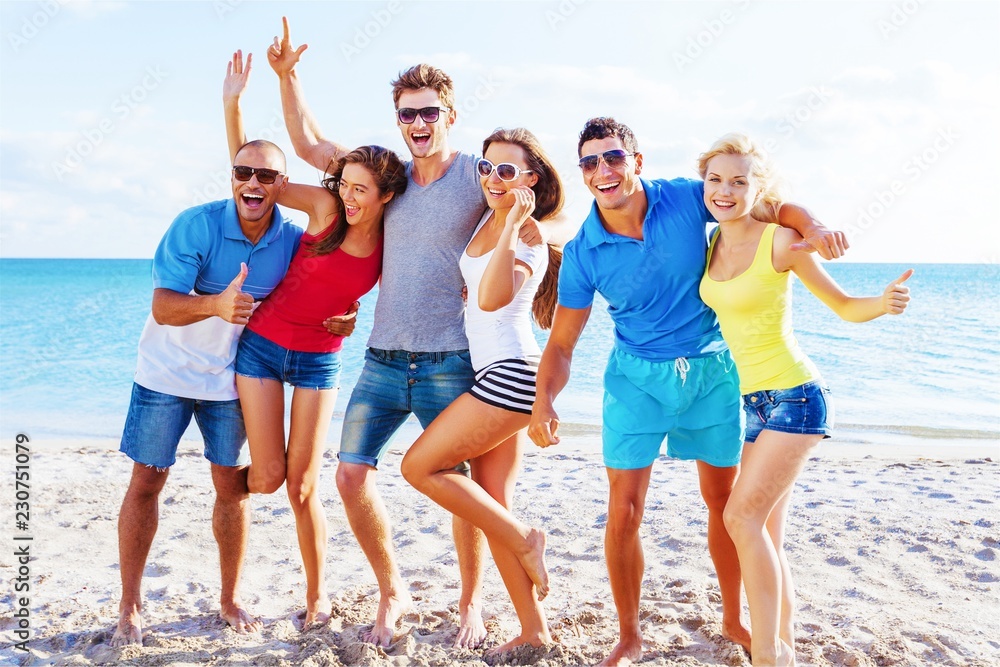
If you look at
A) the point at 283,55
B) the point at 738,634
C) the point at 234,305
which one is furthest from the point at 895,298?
the point at 283,55

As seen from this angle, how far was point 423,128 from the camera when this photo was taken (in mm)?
4043

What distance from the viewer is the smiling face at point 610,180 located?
11.8 ft

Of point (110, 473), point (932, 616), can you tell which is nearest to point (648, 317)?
point (932, 616)

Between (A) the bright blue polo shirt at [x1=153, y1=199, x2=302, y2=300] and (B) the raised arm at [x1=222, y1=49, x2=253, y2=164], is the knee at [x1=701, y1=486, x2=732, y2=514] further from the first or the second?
(B) the raised arm at [x1=222, y1=49, x2=253, y2=164]

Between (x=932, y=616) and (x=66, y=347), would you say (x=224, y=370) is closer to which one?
(x=932, y=616)

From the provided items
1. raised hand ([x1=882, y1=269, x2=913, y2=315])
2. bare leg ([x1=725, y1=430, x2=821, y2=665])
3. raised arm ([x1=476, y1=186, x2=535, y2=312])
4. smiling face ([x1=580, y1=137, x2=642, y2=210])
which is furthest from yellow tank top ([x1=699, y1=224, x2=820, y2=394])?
raised arm ([x1=476, y1=186, x2=535, y2=312])

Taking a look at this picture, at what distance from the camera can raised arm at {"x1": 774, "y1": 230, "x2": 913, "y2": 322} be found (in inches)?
121

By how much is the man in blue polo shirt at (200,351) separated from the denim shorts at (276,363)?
0.25 feet

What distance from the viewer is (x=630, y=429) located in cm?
364

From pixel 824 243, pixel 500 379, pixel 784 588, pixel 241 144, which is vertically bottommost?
pixel 784 588

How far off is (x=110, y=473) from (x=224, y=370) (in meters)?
4.65

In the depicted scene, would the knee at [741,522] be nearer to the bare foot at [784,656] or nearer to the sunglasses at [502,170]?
the bare foot at [784,656]

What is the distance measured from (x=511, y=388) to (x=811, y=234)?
141 cm

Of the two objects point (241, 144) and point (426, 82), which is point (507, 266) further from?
point (241, 144)
